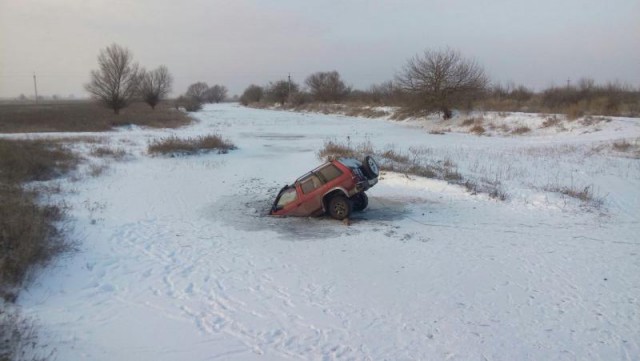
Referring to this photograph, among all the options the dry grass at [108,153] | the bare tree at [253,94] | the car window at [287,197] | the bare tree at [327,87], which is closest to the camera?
the car window at [287,197]

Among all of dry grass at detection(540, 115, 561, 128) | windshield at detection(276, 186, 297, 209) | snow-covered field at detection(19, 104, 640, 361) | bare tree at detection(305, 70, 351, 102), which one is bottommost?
snow-covered field at detection(19, 104, 640, 361)

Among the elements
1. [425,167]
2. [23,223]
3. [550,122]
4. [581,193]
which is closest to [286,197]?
[23,223]

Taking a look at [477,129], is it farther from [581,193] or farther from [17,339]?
[17,339]

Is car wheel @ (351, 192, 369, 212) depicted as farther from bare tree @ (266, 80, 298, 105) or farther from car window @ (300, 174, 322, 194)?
bare tree @ (266, 80, 298, 105)

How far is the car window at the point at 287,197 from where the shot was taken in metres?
11.5

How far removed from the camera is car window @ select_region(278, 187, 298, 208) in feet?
37.8

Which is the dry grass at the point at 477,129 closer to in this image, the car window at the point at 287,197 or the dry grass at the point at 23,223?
the car window at the point at 287,197

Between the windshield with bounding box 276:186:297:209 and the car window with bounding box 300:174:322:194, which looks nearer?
the car window with bounding box 300:174:322:194

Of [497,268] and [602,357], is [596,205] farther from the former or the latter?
[602,357]

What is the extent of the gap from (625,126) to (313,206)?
76.2 feet

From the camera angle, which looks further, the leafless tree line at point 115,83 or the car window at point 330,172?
the leafless tree line at point 115,83

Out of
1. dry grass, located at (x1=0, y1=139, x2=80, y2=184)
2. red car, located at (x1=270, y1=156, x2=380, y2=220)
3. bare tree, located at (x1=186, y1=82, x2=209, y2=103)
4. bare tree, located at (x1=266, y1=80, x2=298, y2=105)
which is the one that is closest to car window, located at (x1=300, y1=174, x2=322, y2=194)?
red car, located at (x1=270, y1=156, x2=380, y2=220)

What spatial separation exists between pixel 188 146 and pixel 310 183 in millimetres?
11322

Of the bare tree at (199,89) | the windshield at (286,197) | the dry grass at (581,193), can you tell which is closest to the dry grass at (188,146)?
the windshield at (286,197)
